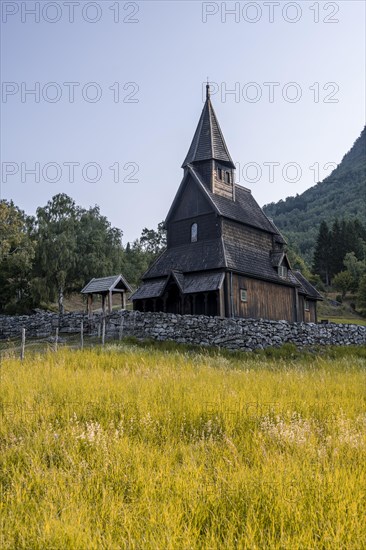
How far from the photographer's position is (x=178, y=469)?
4.54m

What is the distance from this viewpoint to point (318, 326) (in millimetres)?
28047

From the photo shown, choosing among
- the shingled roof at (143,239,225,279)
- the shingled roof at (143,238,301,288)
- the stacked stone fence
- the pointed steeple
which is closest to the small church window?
the shingled roof at (143,238,301,288)

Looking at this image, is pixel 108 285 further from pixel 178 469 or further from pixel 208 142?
pixel 178 469

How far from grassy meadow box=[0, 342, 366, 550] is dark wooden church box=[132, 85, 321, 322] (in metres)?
22.2

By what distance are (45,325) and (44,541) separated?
29263 mm

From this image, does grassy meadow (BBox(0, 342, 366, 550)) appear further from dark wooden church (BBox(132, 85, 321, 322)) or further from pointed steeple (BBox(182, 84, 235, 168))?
pointed steeple (BBox(182, 84, 235, 168))

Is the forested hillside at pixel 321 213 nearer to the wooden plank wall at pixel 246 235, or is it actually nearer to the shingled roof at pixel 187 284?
the wooden plank wall at pixel 246 235

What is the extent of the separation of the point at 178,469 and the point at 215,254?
1053 inches

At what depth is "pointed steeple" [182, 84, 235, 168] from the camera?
35.3 metres

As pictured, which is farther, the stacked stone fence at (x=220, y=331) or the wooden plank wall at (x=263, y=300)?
the wooden plank wall at (x=263, y=300)

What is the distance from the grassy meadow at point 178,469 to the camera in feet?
11.4

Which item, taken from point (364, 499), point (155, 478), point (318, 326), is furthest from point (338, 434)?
point (318, 326)

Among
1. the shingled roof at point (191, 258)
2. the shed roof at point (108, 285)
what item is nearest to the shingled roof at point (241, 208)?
the shingled roof at point (191, 258)

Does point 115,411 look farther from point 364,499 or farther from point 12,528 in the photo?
point 364,499
